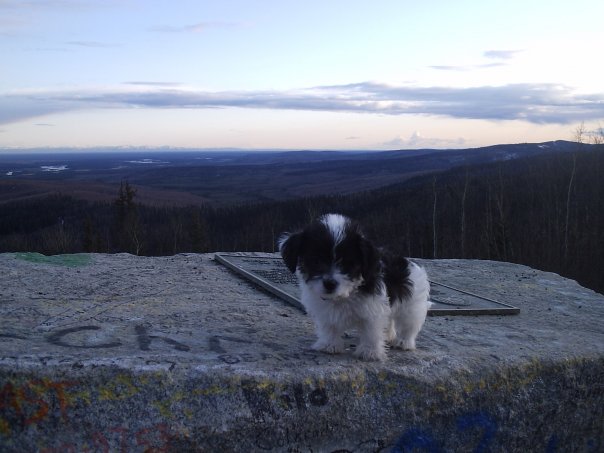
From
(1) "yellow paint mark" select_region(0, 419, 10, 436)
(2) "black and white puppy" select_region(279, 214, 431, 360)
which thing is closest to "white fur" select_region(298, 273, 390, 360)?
(2) "black and white puppy" select_region(279, 214, 431, 360)

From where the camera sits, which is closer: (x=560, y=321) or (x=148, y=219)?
(x=560, y=321)

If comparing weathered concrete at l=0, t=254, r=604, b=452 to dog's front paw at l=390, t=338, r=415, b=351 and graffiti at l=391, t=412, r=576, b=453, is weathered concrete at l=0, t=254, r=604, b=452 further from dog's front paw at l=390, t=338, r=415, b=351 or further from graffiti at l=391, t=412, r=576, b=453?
dog's front paw at l=390, t=338, r=415, b=351

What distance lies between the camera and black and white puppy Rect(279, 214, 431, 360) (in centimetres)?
434

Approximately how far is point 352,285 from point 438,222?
32.7 metres

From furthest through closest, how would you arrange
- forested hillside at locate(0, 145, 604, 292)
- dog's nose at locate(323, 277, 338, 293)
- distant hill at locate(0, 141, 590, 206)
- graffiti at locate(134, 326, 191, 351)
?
distant hill at locate(0, 141, 590, 206) → forested hillside at locate(0, 145, 604, 292) → graffiti at locate(134, 326, 191, 351) → dog's nose at locate(323, 277, 338, 293)

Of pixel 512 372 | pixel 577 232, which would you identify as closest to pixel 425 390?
pixel 512 372

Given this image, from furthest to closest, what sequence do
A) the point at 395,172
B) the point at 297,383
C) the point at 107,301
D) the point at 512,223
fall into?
the point at 395,172, the point at 512,223, the point at 107,301, the point at 297,383

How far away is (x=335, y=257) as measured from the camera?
4.33m

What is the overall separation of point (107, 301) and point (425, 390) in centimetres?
355

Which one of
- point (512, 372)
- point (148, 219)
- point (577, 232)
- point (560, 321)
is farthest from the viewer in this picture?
point (148, 219)

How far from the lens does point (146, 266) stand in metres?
8.71

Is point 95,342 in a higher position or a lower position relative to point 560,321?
higher

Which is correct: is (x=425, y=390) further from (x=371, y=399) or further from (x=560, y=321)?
(x=560, y=321)

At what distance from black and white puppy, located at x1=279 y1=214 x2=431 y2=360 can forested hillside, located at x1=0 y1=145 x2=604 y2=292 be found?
4.67 meters
